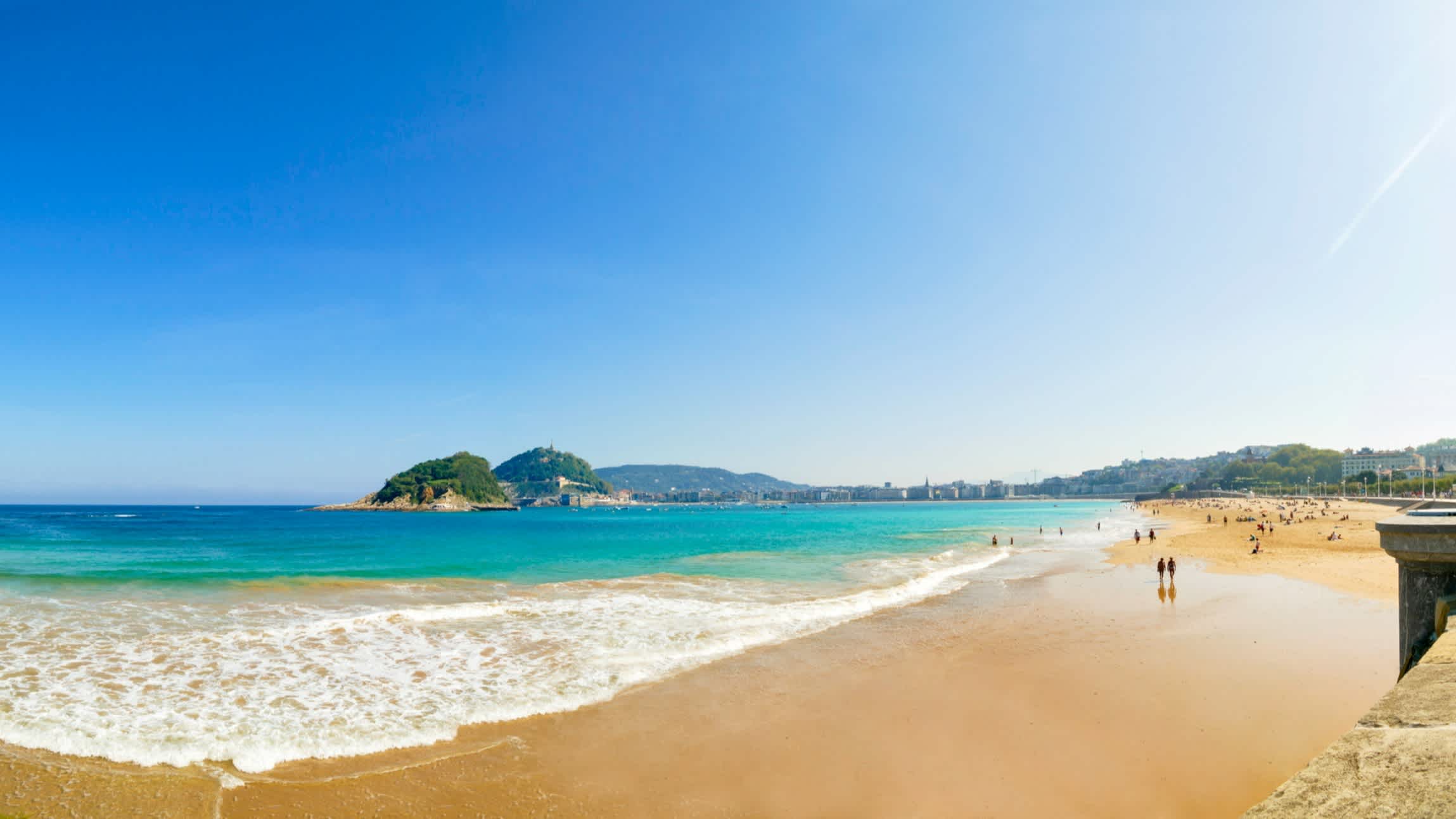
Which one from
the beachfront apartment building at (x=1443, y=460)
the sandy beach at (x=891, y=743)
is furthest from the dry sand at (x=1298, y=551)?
the beachfront apartment building at (x=1443, y=460)

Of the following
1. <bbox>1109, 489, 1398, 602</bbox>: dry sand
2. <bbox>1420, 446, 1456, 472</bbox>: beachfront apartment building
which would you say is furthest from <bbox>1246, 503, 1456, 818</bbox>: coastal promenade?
<bbox>1420, 446, 1456, 472</bbox>: beachfront apartment building

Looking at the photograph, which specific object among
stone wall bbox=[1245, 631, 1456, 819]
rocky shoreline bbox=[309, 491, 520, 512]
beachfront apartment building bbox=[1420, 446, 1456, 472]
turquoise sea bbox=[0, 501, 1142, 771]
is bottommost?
rocky shoreline bbox=[309, 491, 520, 512]

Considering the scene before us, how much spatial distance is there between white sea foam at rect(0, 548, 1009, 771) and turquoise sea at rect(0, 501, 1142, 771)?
2.0 inches

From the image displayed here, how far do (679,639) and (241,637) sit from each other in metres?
9.36

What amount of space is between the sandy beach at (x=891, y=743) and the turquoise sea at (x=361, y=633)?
772 mm

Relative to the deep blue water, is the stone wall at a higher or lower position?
higher

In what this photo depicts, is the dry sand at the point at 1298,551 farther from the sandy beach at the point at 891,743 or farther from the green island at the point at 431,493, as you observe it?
the green island at the point at 431,493

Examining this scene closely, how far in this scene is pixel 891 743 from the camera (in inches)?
361

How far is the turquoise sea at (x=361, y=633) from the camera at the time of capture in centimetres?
959

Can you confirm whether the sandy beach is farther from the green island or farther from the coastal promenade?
the green island

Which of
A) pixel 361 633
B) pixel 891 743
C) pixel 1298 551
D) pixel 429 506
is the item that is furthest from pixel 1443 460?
pixel 429 506

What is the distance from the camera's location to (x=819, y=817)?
7238 mm

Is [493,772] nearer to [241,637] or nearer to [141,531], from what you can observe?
[241,637]

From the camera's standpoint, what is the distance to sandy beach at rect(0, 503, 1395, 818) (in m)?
7.52
